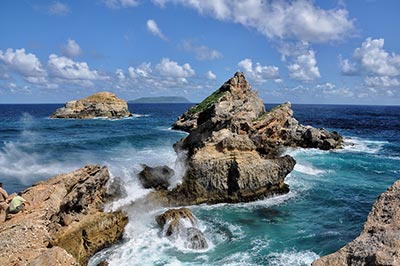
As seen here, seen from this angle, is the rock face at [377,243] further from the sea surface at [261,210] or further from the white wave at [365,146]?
the white wave at [365,146]

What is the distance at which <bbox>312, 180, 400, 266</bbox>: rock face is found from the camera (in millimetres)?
6316

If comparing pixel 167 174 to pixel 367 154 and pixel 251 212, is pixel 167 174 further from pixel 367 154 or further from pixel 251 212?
pixel 367 154

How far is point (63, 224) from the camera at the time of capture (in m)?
18.6

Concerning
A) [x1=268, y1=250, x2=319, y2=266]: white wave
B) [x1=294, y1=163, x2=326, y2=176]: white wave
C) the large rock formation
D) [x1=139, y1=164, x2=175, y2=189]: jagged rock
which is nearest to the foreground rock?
[x1=139, y1=164, x2=175, y2=189]: jagged rock

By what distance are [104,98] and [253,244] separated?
120135mm

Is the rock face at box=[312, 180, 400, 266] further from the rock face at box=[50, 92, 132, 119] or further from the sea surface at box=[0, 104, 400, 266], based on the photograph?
the rock face at box=[50, 92, 132, 119]

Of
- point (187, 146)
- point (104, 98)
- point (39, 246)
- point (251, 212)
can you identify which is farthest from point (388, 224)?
point (104, 98)

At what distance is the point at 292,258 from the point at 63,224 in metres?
12.4

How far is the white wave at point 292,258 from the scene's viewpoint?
17719 millimetres

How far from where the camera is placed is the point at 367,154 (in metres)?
51.1

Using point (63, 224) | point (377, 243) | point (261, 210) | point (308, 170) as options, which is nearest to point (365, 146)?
point (308, 170)

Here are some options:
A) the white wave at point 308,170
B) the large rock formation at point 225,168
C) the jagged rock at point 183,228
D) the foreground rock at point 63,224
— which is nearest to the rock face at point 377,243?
the foreground rock at point 63,224

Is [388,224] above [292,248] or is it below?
above

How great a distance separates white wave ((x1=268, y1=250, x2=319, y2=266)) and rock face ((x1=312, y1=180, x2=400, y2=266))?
10825 mm
